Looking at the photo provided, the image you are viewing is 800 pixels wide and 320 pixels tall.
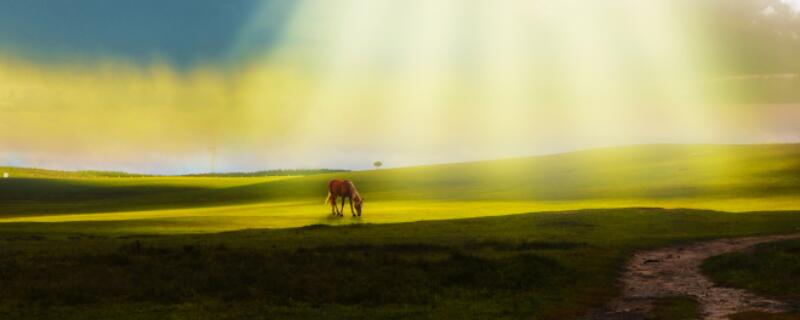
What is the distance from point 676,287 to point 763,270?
4273mm

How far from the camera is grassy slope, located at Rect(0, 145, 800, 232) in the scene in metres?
70.0

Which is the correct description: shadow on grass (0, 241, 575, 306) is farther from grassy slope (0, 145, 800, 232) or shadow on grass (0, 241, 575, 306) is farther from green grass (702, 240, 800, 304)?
grassy slope (0, 145, 800, 232)

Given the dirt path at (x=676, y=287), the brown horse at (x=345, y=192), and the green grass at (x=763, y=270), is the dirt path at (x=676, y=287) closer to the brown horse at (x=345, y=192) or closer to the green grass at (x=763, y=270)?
the green grass at (x=763, y=270)

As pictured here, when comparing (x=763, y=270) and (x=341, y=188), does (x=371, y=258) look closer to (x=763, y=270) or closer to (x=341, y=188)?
(x=763, y=270)

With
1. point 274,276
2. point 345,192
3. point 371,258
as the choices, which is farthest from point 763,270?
point 345,192

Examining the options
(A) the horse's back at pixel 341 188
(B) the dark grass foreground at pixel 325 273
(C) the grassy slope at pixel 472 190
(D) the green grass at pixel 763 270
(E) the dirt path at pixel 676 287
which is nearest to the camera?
(E) the dirt path at pixel 676 287

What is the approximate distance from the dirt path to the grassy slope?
26.5 metres

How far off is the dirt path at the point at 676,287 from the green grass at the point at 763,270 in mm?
646

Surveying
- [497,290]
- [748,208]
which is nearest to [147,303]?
[497,290]

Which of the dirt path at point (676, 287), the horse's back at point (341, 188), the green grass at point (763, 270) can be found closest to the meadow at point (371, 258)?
the dirt path at point (676, 287)

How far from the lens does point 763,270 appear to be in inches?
1144

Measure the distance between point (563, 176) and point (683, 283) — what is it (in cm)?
8615

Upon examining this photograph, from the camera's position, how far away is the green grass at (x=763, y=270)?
26.2 meters

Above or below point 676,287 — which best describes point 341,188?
above
